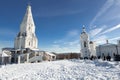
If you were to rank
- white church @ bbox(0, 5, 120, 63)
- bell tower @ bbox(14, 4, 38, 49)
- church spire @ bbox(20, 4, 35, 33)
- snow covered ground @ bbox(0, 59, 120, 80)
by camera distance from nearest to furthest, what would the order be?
1. snow covered ground @ bbox(0, 59, 120, 80)
2. white church @ bbox(0, 5, 120, 63)
3. bell tower @ bbox(14, 4, 38, 49)
4. church spire @ bbox(20, 4, 35, 33)

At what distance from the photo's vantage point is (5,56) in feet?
129

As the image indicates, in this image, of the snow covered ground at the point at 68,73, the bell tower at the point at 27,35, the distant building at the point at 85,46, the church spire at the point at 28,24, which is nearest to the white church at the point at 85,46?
the distant building at the point at 85,46

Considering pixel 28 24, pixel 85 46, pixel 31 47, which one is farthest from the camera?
pixel 28 24

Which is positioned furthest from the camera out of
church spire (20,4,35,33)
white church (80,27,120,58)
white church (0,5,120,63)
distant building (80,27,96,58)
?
church spire (20,4,35,33)

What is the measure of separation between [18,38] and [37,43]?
7.95 m

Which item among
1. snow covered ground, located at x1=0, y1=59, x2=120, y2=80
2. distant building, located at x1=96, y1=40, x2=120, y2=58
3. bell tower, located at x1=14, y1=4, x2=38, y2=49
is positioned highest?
bell tower, located at x1=14, y1=4, x2=38, y2=49

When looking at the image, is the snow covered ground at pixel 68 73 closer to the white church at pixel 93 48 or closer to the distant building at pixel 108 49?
the white church at pixel 93 48

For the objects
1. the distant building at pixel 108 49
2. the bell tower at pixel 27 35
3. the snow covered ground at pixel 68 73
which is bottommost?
the snow covered ground at pixel 68 73

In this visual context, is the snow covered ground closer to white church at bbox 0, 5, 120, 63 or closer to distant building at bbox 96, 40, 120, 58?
white church at bbox 0, 5, 120, 63

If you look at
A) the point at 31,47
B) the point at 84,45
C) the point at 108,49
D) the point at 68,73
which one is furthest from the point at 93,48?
the point at 68,73

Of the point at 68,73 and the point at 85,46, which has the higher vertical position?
the point at 85,46

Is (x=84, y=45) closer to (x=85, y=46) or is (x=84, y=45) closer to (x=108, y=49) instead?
(x=85, y=46)

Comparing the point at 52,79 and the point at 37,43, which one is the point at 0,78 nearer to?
the point at 52,79

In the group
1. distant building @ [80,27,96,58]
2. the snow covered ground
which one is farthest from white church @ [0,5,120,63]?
the snow covered ground
